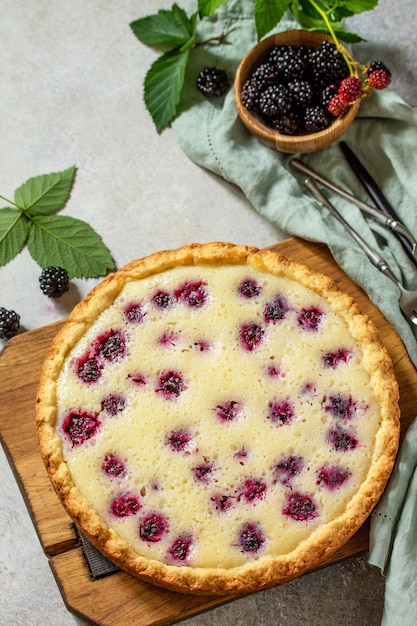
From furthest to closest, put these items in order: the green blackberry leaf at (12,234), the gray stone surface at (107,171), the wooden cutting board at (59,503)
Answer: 1. the green blackberry leaf at (12,234)
2. the gray stone surface at (107,171)
3. the wooden cutting board at (59,503)

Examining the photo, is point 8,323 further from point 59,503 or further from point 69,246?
point 59,503

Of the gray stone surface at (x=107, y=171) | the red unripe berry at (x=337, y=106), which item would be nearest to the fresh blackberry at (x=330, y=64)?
the red unripe berry at (x=337, y=106)

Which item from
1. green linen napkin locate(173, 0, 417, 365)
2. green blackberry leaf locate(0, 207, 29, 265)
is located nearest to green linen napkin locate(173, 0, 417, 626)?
Answer: green linen napkin locate(173, 0, 417, 365)

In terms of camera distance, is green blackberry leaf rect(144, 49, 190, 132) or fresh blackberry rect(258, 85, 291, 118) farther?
green blackberry leaf rect(144, 49, 190, 132)

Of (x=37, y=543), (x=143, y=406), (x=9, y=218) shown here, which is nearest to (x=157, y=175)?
(x=9, y=218)

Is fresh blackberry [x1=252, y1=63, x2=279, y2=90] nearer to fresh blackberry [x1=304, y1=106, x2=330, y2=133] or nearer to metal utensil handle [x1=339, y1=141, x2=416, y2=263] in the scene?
fresh blackberry [x1=304, y1=106, x2=330, y2=133]

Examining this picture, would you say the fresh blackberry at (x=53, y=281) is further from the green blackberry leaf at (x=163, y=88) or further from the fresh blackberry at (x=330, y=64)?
the fresh blackberry at (x=330, y=64)

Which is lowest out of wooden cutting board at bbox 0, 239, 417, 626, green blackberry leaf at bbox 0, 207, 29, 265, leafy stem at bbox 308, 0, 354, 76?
wooden cutting board at bbox 0, 239, 417, 626

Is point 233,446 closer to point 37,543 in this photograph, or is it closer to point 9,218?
point 37,543
